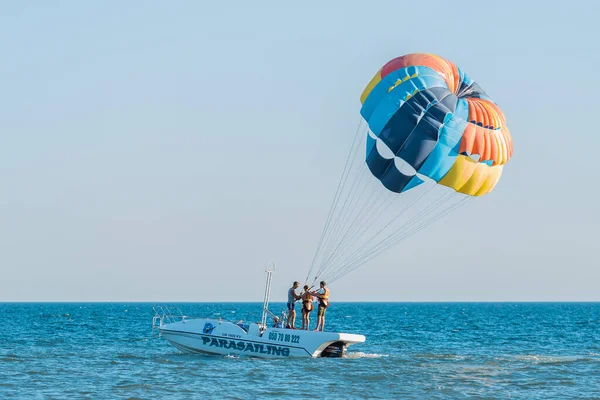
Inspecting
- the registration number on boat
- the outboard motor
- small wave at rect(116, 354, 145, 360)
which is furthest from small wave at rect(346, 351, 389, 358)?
small wave at rect(116, 354, 145, 360)

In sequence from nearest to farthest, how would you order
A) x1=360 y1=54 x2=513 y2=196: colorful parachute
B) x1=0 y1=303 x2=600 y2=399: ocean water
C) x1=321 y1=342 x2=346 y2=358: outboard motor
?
1. x1=0 y1=303 x2=600 y2=399: ocean water
2. x1=360 y1=54 x2=513 y2=196: colorful parachute
3. x1=321 y1=342 x2=346 y2=358: outboard motor

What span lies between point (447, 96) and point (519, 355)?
12.8 m

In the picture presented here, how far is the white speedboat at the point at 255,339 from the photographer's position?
25.7 meters

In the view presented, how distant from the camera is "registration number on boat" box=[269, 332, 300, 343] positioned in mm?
25934

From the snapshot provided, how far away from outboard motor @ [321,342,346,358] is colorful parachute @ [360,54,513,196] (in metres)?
4.84

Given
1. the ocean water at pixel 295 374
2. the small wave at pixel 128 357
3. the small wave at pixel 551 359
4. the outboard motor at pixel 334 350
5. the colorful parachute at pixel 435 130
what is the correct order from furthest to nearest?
1. the small wave at pixel 551 359
2. the small wave at pixel 128 357
3. the outboard motor at pixel 334 350
4. the colorful parachute at pixel 435 130
5. the ocean water at pixel 295 374

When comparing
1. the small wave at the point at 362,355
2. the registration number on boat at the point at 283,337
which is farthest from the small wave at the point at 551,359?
the registration number on boat at the point at 283,337

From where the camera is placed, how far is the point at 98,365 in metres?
26.9

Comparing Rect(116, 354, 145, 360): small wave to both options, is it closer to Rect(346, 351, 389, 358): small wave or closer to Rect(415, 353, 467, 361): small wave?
Rect(346, 351, 389, 358): small wave

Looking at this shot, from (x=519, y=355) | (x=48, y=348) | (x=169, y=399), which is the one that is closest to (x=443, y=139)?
(x=169, y=399)

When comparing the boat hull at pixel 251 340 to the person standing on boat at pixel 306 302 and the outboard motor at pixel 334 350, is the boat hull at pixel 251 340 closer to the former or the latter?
the outboard motor at pixel 334 350

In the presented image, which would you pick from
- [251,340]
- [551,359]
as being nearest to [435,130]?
[251,340]

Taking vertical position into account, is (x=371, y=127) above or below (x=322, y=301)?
above

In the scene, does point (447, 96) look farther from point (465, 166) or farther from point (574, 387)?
point (574, 387)
